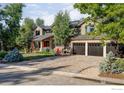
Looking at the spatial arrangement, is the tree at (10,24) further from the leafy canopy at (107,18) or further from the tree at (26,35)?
the leafy canopy at (107,18)

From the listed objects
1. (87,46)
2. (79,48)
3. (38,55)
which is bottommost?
(38,55)

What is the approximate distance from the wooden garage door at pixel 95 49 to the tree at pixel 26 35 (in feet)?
21.7

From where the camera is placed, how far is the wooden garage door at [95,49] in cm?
3469

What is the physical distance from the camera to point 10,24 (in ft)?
113

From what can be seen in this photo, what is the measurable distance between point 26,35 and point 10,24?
2426 mm

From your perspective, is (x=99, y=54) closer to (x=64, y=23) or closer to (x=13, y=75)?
(x=64, y=23)

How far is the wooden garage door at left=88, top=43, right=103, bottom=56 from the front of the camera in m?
34.7

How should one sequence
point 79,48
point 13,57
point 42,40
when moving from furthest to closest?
1. point 42,40
2. point 79,48
3. point 13,57

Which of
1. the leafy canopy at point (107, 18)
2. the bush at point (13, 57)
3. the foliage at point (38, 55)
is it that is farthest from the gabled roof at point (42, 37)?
the leafy canopy at point (107, 18)

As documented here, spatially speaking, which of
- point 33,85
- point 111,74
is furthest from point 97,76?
point 33,85

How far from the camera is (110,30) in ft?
68.1

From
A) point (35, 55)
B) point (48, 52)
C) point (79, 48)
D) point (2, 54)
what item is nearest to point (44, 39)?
point (48, 52)

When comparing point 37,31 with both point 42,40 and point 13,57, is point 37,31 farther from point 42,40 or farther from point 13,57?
point 13,57

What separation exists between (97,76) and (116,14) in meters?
4.08
